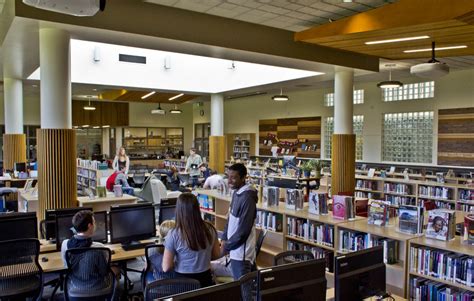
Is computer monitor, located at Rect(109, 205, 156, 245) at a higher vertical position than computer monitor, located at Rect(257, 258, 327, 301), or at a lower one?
lower

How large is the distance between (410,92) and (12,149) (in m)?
11.9

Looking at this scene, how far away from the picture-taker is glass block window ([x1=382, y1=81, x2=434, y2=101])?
448 inches

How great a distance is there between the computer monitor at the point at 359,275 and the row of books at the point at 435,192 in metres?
7.32

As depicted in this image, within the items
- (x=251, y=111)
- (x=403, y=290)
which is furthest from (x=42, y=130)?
(x=251, y=111)

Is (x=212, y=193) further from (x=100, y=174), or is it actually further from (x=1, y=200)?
(x=100, y=174)

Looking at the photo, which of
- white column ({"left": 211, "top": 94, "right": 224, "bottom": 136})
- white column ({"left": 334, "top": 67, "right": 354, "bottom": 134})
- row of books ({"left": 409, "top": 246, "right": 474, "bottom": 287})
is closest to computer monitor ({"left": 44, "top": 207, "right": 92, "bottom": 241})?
row of books ({"left": 409, "top": 246, "right": 474, "bottom": 287})

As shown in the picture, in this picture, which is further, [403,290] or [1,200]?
[1,200]

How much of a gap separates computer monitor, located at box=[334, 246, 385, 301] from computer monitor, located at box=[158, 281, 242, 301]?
686 mm

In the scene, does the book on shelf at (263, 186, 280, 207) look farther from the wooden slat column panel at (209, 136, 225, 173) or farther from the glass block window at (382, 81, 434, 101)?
the wooden slat column panel at (209, 136, 225, 173)

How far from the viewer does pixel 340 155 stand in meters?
9.24

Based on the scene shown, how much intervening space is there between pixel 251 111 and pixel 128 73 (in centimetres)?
761

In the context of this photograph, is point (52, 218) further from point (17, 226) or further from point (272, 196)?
point (272, 196)

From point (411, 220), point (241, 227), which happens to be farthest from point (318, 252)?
point (241, 227)

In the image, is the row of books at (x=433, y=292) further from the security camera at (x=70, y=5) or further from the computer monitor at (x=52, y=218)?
the security camera at (x=70, y=5)
